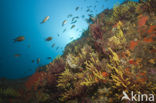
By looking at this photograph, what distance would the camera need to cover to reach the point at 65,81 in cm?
365

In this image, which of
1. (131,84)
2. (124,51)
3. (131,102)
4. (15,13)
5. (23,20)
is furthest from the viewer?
(23,20)

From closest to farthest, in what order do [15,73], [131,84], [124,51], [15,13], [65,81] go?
[131,84]
[124,51]
[65,81]
[15,13]
[15,73]

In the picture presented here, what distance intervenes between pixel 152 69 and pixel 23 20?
304 feet

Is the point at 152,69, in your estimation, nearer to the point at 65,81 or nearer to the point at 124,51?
the point at 124,51

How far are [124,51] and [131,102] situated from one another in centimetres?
174

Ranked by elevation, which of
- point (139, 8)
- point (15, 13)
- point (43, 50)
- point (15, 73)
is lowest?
point (15, 73)

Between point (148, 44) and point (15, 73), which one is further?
point (15, 73)

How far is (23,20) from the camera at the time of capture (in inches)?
2933

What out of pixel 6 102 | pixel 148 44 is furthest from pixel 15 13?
pixel 148 44

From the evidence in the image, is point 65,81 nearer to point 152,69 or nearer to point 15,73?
point 152,69

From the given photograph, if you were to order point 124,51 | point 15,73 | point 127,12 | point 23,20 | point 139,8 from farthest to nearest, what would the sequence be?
point 15,73
point 23,20
point 127,12
point 139,8
point 124,51

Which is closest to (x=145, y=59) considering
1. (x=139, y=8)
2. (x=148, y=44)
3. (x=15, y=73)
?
(x=148, y=44)

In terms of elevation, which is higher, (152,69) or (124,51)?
(124,51)

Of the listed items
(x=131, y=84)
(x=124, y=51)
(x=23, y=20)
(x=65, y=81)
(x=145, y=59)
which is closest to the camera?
(x=131, y=84)
